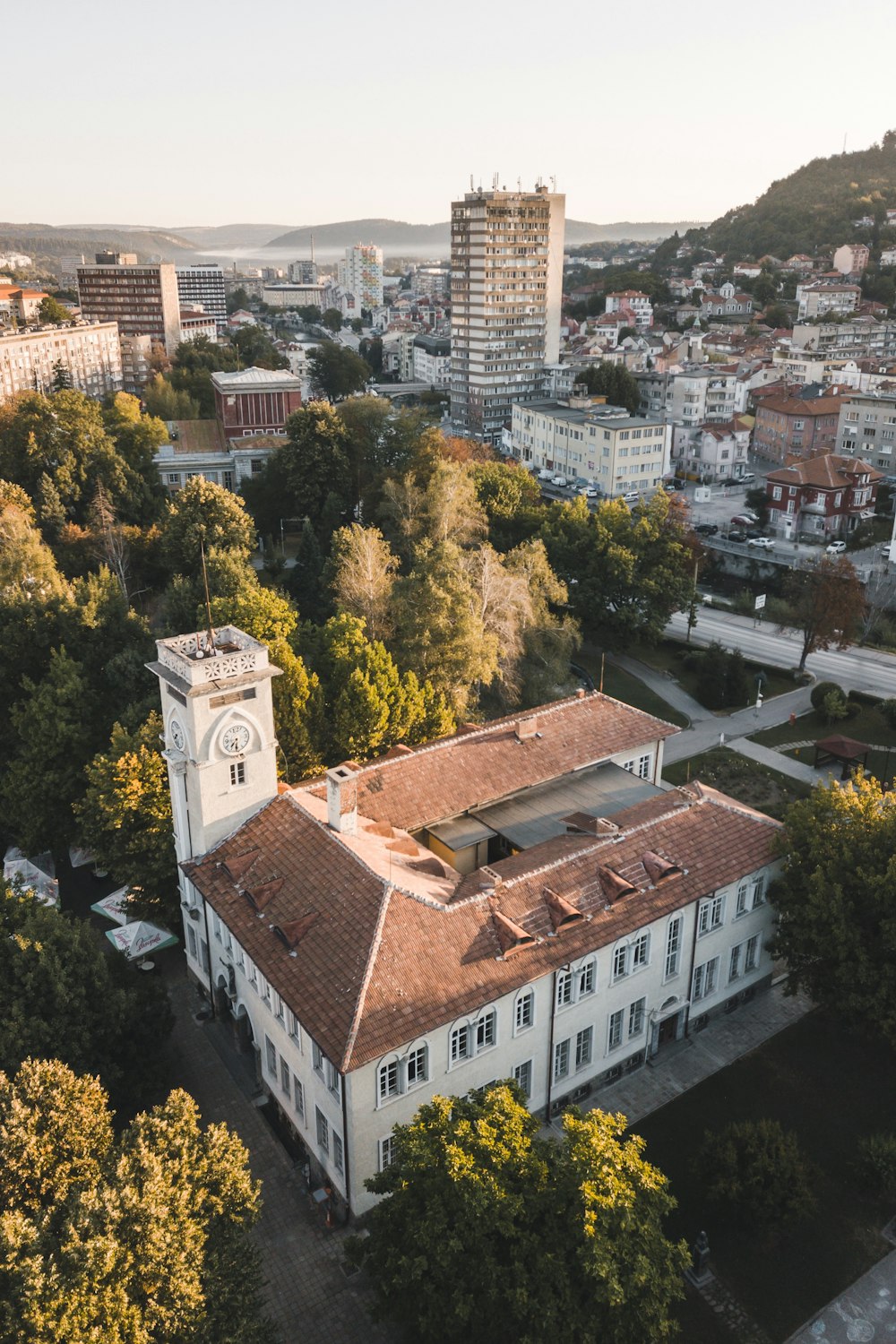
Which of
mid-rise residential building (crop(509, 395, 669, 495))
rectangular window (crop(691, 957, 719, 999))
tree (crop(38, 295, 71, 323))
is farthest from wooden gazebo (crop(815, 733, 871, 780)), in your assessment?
tree (crop(38, 295, 71, 323))

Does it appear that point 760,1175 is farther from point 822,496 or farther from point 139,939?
point 822,496

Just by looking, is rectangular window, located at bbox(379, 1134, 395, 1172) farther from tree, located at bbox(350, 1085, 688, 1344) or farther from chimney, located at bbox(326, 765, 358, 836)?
chimney, located at bbox(326, 765, 358, 836)

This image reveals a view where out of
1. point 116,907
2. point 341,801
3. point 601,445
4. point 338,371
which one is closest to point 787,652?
point 601,445

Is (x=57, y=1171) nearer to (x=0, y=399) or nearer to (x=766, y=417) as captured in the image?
(x=0, y=399)

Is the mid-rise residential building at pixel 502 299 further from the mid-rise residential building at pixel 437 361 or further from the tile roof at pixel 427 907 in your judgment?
the tile roof at pixel 427 907

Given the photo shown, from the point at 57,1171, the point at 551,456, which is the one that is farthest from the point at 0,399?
the point at 57,1171
